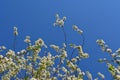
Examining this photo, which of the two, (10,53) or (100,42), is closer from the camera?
(100,42)

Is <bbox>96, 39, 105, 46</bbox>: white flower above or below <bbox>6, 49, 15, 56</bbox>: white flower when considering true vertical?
below

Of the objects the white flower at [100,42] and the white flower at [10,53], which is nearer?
the white flower at [100,42]

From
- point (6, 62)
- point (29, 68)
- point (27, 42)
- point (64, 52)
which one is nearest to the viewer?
point (6, 62)

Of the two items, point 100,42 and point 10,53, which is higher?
point 10,53

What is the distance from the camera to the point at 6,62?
914 cm

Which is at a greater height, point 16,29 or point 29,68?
point 16,29

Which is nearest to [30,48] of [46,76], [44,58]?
[44,58]

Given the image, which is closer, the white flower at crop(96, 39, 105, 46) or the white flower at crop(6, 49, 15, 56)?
the white flower at crop(96, 39, 105, 46)

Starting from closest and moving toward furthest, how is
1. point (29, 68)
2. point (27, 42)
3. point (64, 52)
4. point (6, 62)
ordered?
point (6, 62), point (27, 42), point (64, 52), point (29, 68)

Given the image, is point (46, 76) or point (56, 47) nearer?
point (46, 76)

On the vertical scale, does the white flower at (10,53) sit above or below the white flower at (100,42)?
above

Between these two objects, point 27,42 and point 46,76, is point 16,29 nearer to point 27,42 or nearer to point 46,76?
point 27,42

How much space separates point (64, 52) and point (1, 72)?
2.08 m

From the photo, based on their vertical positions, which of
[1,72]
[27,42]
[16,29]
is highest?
[16,29]
